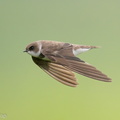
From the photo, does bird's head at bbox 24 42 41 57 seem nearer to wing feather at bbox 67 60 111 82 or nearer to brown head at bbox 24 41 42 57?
brown head at bbox 24 41 42 57

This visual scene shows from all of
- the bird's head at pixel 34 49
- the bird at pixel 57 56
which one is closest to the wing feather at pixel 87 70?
the bird at pixel 57 56

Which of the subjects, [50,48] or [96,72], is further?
[50,48]

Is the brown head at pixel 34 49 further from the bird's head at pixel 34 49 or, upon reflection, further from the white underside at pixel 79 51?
the white underside at pixel 79 51

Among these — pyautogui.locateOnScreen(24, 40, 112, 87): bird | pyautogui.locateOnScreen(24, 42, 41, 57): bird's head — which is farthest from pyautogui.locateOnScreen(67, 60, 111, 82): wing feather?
pyautogui.locateOnScreen(24, 42, 41, 57): bird's head

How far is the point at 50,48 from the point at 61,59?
2.8 inches

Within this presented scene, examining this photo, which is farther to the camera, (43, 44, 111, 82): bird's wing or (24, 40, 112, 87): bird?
(24, 40, 112, 87): bird

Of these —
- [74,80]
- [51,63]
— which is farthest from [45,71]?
[74,80]

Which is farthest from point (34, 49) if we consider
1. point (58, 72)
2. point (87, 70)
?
point (87, 70)

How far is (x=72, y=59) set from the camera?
94 centimetres

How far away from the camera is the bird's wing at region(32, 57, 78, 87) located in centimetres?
90

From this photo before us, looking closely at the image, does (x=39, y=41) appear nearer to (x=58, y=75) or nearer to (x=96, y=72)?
(x=58, y=75)

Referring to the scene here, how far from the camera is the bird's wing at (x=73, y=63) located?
82cm

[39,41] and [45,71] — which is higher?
[39,41]

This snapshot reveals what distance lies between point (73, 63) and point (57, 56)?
100mm
